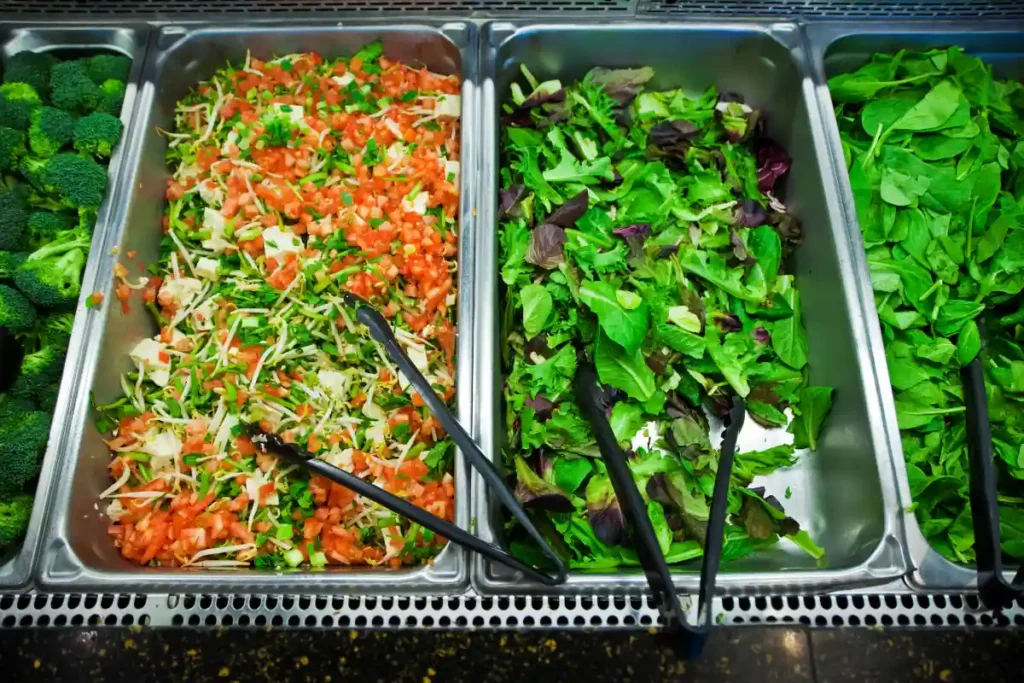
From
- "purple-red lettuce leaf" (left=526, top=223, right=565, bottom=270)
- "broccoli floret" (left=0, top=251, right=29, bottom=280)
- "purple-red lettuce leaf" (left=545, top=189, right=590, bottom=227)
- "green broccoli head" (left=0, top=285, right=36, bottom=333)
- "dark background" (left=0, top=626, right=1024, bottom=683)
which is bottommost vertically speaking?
"dark background" (left=0, top=626, right=1024, bottom=683)

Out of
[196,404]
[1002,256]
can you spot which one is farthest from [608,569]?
[1002,256]

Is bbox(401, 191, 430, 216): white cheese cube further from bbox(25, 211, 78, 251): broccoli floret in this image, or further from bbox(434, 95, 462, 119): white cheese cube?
bbox(25, 211, 78, 251): broccoli floret

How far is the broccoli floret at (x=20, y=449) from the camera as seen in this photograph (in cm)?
134

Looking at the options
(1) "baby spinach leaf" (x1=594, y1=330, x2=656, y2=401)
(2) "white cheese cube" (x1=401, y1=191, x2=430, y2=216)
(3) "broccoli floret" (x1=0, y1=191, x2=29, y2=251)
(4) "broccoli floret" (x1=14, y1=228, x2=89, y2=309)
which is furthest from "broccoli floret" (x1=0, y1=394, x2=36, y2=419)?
(1) "baby spinach leaf" (x1=594, y1=330, x2=656, y2=401)

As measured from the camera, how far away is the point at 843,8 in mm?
1817

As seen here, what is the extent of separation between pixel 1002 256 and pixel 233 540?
6.34 feet

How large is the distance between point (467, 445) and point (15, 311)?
3.60ft

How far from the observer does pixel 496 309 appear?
1.57 meters

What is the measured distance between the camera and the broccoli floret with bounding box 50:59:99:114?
5.57 feet

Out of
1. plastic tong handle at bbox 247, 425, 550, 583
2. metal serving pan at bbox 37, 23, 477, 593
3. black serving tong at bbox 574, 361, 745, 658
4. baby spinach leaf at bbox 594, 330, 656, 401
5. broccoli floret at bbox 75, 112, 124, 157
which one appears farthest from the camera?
broccoli floret at bbox 75, 112, 124, 157

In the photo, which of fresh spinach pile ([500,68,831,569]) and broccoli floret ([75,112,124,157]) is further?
broccoli floret ([75,112,124,157])

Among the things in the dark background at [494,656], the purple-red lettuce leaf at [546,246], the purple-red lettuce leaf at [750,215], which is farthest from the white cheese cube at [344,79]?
the dark background at [494,656]

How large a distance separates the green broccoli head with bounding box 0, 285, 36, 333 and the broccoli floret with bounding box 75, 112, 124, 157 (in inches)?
16.0

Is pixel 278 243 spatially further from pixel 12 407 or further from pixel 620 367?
pixel 620 367
